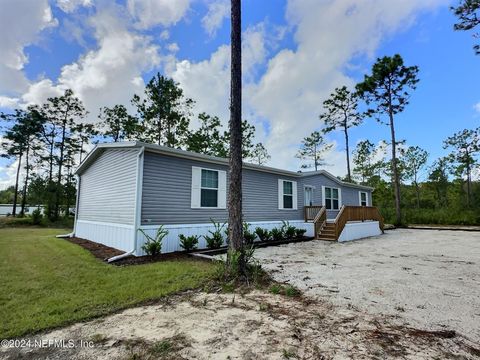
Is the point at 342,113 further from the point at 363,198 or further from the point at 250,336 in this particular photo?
the point at 250,336

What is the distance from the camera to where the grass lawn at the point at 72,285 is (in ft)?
10.6

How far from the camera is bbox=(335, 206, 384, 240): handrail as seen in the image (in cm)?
1147

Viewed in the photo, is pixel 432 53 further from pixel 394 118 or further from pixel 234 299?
pixel 234 299

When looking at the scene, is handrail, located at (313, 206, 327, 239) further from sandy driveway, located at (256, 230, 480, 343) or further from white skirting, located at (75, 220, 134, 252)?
white skirting, located at (75, 220, 134, 252)

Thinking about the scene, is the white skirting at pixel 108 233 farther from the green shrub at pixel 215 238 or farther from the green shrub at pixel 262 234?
the green shrub at pixel 262 234

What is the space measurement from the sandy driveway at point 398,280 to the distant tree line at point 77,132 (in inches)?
650

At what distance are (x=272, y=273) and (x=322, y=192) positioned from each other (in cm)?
1032

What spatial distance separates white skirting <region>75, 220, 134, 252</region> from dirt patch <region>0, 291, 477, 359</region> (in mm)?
4434

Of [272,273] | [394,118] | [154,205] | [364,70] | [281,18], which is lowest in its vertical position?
[272,273]

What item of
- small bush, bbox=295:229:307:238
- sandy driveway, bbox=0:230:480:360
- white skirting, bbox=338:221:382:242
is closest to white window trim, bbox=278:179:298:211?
small bush, bbox=295:229:307:238

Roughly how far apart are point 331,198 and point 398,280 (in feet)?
36.0

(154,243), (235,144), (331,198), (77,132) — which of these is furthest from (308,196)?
(77,132)

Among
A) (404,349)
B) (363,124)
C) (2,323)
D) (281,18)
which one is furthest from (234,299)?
(363,124)

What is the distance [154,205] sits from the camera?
7770 mm
